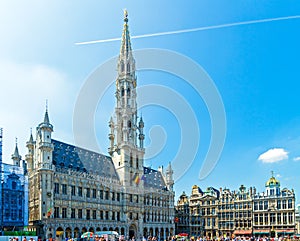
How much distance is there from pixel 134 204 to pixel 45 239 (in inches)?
913

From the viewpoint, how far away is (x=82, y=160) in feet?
221

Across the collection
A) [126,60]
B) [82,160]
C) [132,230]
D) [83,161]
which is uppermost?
[126,60]

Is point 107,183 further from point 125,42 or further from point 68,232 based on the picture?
point 125,42

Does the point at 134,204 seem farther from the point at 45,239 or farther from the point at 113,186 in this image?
the point at 45,239

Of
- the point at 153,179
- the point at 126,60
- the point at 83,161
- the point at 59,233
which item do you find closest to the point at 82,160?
the point at 83,161

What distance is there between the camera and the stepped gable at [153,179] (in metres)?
81.3

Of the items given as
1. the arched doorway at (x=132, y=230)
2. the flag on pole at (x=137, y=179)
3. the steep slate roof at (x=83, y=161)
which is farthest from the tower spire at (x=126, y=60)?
the arched doorway at (x=132, y=230)

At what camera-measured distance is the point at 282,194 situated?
79250mm

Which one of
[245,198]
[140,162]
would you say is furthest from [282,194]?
[140,162]

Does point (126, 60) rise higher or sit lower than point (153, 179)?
higher

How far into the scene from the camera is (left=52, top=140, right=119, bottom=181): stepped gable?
62956 mm

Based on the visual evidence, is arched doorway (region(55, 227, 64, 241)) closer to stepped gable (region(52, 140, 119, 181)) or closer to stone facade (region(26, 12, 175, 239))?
stone facade (region(26, 12, 175, 239))

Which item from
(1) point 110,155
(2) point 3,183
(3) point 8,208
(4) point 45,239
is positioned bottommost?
(4) point 45,239

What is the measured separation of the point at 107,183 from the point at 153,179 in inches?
696
